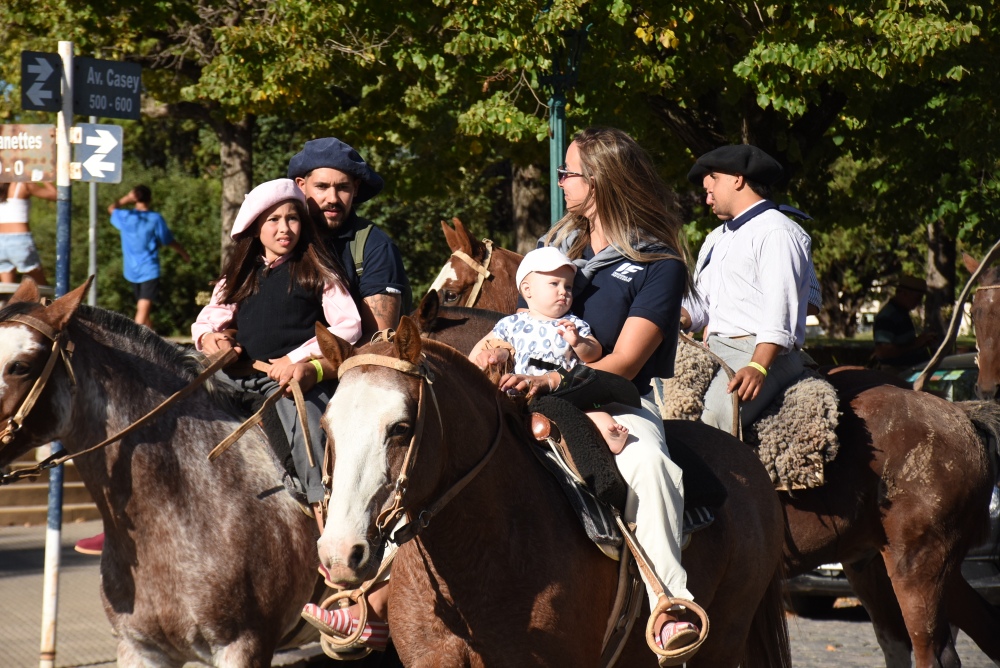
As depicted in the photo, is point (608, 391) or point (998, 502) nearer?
point (608, 391)

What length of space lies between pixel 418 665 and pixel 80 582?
273 inches

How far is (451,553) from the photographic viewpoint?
12.6 feet

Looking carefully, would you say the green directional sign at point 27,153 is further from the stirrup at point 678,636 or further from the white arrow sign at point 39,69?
the stirrup at point 678,636

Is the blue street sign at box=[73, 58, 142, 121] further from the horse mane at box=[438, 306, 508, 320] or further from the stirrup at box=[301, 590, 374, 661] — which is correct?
the stirrup at box=[301, 590, 374, 661]

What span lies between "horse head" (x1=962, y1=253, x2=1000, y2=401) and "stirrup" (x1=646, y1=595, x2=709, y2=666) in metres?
4.20

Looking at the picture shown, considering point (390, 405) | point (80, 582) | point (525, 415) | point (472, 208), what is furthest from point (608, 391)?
point (472, 208)

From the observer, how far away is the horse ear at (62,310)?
16.3 ft

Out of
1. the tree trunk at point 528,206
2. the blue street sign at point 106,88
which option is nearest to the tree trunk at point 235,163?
the tree trunk at point 528,206

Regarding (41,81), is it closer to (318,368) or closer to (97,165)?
(97,165)

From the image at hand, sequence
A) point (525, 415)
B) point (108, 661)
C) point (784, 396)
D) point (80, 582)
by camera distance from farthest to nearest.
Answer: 1. point (80, 582)
2. point (108, 661)
3. point (784, 396)
4. point (525, 415)

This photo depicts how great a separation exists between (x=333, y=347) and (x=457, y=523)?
0.67m

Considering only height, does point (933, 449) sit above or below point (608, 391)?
below

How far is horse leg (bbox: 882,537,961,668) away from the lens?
6512mm

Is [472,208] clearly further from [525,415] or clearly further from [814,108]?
[525,415]
